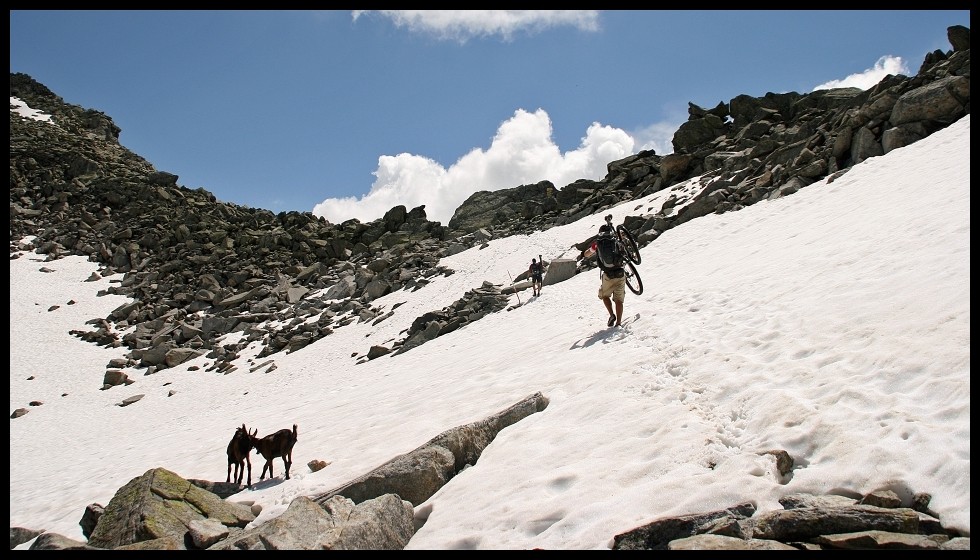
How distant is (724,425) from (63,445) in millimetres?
21360

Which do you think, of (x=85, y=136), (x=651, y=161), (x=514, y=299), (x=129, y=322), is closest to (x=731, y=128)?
(x=651, y=161)

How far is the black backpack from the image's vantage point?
11.9 metres

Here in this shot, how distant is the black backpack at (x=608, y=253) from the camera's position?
39.0 ft

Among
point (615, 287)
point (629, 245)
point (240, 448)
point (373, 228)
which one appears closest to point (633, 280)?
point (629, 245)

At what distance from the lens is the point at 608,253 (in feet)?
39.2

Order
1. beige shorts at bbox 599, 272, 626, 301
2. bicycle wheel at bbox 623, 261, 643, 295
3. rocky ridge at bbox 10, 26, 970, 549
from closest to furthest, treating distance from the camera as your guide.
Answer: beige shorts at bbox 599, 272, 626, 301
bicycle wheel at bbox 623, 261, 643, 295
rocky ridge at bbox 10, 26, 970, 549

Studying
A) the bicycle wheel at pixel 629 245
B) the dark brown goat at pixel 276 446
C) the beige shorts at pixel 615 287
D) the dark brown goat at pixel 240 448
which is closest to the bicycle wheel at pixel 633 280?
the bicycle wheel at pixel 629 245

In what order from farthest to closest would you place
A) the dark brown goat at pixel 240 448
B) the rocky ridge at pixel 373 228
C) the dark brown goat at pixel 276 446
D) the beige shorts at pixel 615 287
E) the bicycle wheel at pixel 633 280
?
the rocky ridge at pixel 373 228 → the bicycle wheel at pixel 633 280 → the beige shorts at pixel 615 287 → the dark brown goat at pixel 276 446 → the dark brown goat at pixel 240 448

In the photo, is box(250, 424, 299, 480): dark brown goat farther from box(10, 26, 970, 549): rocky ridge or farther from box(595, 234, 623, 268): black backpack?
box(595, 234, 623, 268): black backpack

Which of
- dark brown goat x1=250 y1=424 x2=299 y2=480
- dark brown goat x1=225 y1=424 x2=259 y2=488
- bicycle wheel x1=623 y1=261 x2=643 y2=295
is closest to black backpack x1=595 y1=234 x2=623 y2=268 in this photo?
bicycle wheel x1=623 y1=261 x2=643 y2=295

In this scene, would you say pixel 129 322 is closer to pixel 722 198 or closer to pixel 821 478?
pixel 722 198

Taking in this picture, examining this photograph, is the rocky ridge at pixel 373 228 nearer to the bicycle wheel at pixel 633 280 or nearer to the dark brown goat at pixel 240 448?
the dark brown goat at pixel 240 448

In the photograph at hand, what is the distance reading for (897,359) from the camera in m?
5.75

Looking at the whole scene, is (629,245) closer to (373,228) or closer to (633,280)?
(633,280)
